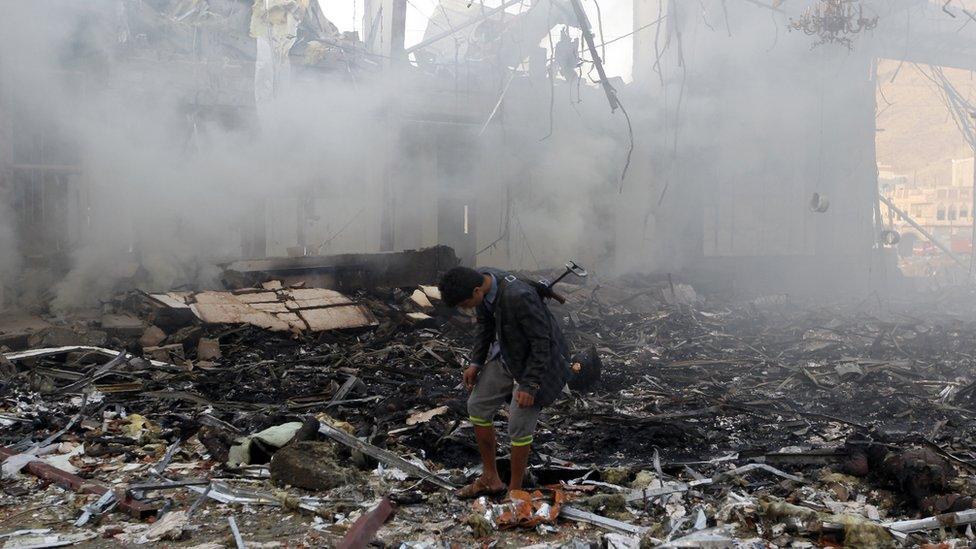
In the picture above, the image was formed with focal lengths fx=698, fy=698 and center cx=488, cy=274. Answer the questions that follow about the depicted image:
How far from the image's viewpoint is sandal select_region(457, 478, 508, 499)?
4004 mm

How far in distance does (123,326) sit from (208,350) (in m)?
1.21

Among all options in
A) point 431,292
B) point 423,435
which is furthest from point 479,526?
point 431,292

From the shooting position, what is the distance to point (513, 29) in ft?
48.2

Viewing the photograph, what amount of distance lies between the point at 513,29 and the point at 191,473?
40.7 feet

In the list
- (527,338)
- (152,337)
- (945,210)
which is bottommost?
(152,337)

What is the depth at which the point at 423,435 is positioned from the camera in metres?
4.97

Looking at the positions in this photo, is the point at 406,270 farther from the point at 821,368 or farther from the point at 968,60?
the point at 968,60

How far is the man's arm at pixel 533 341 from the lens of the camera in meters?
3.81

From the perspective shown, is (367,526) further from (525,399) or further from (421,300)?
(421,300)

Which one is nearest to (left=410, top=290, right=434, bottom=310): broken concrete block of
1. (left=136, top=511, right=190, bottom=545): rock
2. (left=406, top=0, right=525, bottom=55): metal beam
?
(left=406, top=0, right=525, bottom=55): metal beam

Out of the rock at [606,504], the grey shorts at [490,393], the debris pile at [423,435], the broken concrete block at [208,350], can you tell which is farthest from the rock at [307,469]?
the broken concrete block at [208,350]

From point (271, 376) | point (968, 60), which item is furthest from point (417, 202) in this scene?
point (968, 60)

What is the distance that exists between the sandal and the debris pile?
0.09 metres

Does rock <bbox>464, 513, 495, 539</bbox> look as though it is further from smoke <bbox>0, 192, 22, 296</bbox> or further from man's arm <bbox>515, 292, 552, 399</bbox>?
smoke <bbox>0, 192, 22, 296</bbox>
